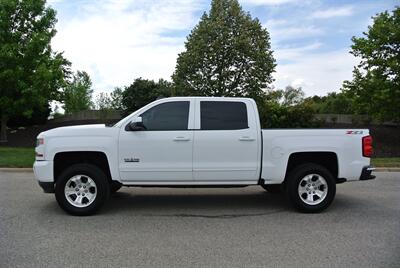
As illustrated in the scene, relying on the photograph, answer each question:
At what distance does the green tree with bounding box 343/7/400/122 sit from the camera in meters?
25.5

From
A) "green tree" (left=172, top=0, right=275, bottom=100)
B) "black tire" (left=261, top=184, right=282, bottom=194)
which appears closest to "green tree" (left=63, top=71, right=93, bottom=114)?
"green tree" (left=172, top=0, right=275, bottom=100)

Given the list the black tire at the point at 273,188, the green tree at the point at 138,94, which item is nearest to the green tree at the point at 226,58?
the green tree at the point at 138,94

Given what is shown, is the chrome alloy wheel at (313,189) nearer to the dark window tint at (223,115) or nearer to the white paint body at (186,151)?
the white paint body at (186,151)

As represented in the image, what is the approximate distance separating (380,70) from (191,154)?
21.9 m

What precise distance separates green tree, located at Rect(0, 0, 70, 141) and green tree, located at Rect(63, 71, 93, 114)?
17355 mm

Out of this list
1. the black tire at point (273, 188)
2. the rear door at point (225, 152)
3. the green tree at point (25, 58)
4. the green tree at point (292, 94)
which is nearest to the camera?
the rear door at point (225, 152)

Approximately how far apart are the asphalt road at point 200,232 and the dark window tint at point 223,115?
4.84 ft

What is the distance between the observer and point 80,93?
46844 millimetres

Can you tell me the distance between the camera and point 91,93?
50156mm

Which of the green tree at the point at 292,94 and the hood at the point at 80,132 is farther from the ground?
the green tree at the point at 292,94

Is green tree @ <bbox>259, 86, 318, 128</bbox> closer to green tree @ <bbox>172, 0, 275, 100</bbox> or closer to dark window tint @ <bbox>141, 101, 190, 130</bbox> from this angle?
green tree @ <bbox>172, 0, 275, 100</bbox>

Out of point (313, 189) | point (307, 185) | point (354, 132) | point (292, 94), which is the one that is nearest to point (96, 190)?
point (307, 185)

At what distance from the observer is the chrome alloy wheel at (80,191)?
7391 millimetres

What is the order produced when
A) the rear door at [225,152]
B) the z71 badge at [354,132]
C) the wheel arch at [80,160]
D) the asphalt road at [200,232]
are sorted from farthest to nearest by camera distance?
the z71 badge at [354,132] < the wheel arch at [80,160] < the rear door at [225,152] < the asphalt road at [200,232]
